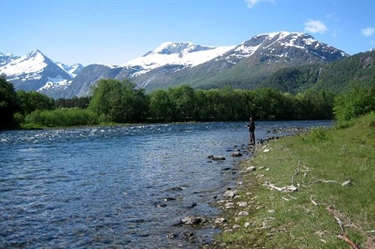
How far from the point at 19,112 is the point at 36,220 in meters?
132

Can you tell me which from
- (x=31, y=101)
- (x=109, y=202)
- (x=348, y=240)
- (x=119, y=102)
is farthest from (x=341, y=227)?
(x=31, y=101)

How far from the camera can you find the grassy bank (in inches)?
464

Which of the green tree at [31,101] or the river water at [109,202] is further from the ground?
the green tree at [31,101]

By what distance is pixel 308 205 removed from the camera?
49.4 ft

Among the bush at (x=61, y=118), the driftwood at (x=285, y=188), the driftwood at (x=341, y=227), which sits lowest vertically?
the driftwood at (x=285, y=188)

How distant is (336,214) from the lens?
13.3 m

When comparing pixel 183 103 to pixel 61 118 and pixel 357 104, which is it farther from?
pixel 357 104

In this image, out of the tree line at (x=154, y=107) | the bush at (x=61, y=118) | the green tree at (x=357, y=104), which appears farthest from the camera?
the tree line at (x=154, y=107)

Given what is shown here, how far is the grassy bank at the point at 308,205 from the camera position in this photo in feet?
38.7

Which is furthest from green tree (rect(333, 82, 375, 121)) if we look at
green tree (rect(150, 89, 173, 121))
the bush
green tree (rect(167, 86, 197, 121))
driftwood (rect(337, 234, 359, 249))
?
green tree (rect(150, 89, 173, 121))

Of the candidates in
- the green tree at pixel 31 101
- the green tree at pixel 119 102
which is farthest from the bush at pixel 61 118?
the green tree at pixel 31 101

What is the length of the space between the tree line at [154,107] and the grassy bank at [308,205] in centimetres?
11679

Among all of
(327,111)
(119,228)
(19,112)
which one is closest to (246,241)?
(119,228)

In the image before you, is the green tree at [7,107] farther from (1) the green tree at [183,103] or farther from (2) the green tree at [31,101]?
(1) the green tree at [183,103]
